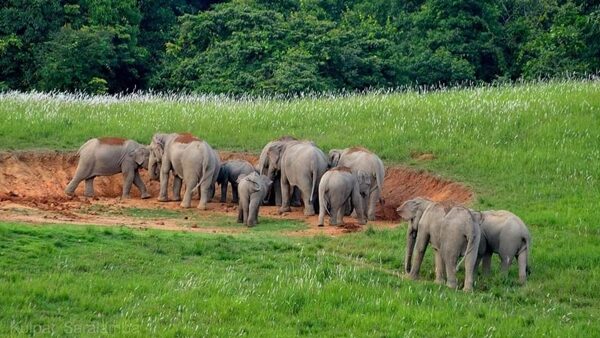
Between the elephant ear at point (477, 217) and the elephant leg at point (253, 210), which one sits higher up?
the elephant ear at point (477, 217)

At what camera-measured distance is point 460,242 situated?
16125mm

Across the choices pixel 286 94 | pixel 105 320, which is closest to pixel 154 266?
pixel 105 320

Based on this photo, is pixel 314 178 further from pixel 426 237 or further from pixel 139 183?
pixel 426 237

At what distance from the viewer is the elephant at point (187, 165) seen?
76.6 ft

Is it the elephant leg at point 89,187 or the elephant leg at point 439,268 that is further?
the elephant leg at point 89,187

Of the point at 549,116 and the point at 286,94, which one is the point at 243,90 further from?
the point at 549,116

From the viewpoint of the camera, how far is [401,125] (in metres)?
26.3

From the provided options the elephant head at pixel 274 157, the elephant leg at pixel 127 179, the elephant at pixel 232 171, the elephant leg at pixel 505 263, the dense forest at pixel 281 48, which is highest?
the dense forest at pixel 281 48

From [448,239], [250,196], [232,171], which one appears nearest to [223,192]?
[232,171]

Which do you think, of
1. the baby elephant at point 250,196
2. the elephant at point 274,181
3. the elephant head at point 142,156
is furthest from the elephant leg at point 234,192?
the baby elephant at point 250,196

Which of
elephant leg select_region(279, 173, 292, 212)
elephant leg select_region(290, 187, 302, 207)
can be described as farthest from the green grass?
elephant leg select_region(290, 187, 302, 207)

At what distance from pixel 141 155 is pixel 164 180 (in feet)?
2.58

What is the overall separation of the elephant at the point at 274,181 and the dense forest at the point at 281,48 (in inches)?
485

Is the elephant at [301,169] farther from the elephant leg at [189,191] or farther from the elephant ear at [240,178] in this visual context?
the elephant leg at [189,191]
